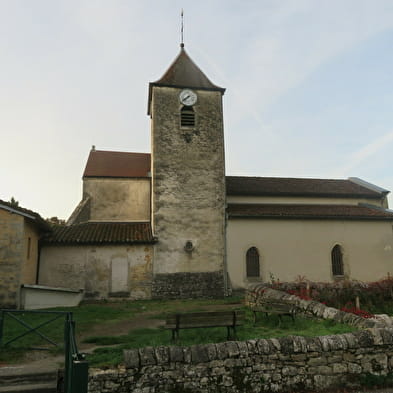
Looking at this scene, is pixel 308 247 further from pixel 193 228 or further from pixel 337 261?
pixel 193 228

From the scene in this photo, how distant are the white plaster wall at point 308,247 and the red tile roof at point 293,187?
2733 millimetres

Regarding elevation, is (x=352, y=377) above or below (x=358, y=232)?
below

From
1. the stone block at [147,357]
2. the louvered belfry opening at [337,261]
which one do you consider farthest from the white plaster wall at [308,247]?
the stone block at [147,357]

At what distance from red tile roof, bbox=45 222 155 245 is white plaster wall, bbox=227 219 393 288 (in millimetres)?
4633

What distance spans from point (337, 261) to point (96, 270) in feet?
43.0

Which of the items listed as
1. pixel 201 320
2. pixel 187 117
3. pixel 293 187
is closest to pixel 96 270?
pixel 187 117

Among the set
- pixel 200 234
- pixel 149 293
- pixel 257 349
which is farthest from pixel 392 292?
pixel 149 293

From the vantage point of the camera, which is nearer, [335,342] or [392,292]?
[335,342]

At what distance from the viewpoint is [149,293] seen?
16891mm

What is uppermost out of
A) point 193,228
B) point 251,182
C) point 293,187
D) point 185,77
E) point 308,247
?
point 185,77

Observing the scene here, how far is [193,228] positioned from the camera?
714 inches

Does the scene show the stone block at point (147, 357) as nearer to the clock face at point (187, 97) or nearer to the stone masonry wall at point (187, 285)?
the stone masonry wall at point (187, 285)

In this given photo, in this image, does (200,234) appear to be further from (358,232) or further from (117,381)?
(117,381)

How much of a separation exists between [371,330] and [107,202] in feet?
Answer: 55.7
